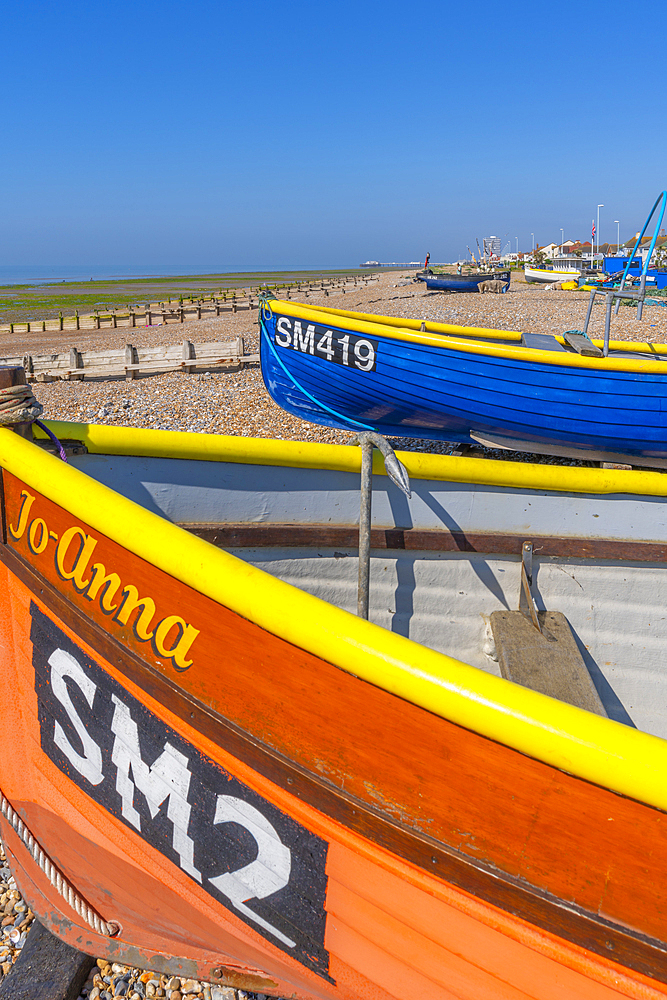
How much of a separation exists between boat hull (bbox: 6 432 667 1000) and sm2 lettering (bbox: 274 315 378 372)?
5007 millimetres

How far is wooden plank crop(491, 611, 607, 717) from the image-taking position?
2781 millimetres

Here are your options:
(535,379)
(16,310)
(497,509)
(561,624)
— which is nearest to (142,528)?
(497,509)

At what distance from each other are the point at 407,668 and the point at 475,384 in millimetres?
5528

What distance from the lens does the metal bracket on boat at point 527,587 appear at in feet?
10.8

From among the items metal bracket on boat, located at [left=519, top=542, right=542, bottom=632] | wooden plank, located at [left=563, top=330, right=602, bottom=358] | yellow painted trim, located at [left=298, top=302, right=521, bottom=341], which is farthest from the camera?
yellow painted trim, located at [left=298, top=302, right=521, bottom=341]

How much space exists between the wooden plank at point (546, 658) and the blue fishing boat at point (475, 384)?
3.53 metres

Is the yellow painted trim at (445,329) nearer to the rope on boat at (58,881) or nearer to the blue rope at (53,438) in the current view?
the blue rope at (53,438)

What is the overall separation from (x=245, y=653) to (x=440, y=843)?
72 centimetres

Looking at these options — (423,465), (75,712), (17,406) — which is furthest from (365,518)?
(17,406)

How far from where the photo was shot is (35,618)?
2.35m

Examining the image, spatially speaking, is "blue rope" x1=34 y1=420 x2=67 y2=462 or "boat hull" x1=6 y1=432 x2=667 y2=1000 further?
"blue rope" x1=34 y1=420 x2=67 y2=462

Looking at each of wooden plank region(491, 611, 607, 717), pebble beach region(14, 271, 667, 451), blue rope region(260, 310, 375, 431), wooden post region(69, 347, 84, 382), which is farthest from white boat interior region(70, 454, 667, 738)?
wooden post region(69, 347, 84, 382)

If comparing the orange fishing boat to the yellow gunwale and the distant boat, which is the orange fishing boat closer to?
the yellow gunwale

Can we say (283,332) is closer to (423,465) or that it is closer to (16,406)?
(423,465)
